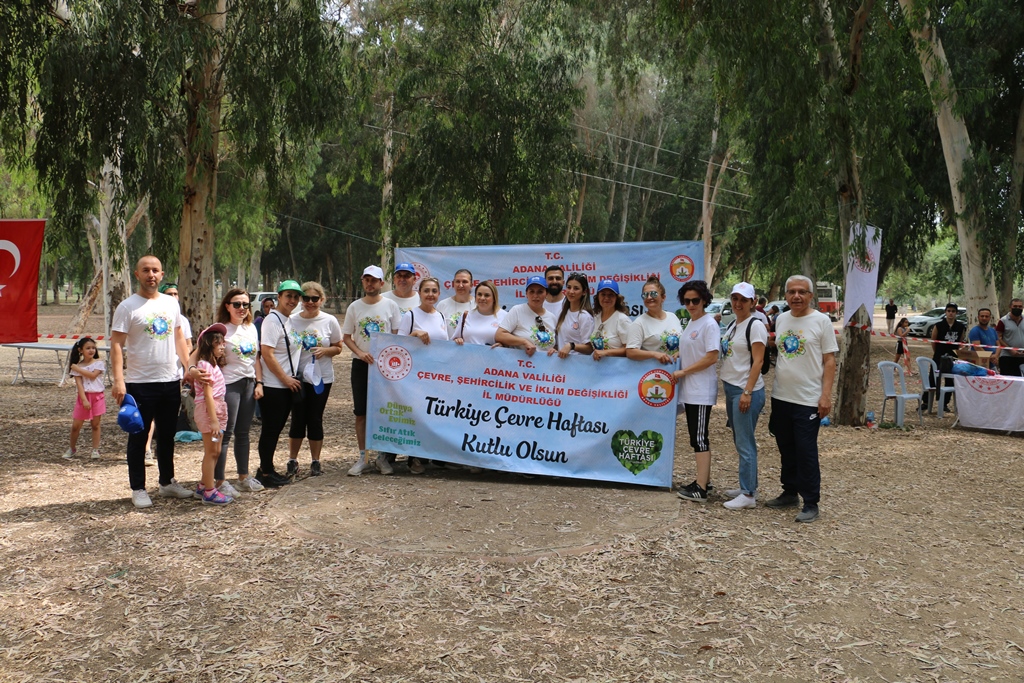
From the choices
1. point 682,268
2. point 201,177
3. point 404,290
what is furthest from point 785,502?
point 201,177

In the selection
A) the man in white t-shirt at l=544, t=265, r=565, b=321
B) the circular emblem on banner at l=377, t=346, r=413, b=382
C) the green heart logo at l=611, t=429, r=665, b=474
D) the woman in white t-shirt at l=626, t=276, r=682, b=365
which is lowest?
A: the green heart logo at l=611, t=429, r=665, b=474

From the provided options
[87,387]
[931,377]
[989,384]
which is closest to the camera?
[87,387]

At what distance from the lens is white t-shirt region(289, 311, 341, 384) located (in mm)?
7539

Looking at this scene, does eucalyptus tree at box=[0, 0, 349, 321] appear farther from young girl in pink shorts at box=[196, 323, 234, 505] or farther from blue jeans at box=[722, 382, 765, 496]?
blue jeans at box=[722, 382, 765, 496]

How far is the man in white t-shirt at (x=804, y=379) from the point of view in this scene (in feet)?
21.5

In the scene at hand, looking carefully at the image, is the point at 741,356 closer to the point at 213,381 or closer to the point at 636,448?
the point at 636,448

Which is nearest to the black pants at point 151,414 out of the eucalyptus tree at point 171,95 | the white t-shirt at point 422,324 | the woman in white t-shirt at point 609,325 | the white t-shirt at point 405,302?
the white t-shirt at point 422,324

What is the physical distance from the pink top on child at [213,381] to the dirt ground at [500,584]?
87cm

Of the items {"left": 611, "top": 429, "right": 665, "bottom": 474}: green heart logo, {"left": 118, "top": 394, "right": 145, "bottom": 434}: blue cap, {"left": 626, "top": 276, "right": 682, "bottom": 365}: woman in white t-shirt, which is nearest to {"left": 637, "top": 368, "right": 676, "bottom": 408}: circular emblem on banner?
{"left": 626, "top": 276, "right": 682, "bottom": 365}: woman in white t-shirt

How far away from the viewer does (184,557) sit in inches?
223

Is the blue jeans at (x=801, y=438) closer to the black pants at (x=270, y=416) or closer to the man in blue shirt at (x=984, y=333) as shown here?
the black pants at (x=270, y=416)

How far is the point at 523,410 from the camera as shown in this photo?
777cm

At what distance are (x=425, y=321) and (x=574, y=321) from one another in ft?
4.45

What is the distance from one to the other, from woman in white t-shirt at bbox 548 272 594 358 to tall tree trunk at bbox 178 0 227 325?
15.3 ft
